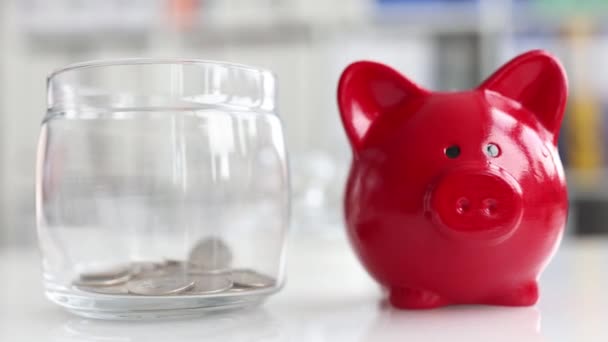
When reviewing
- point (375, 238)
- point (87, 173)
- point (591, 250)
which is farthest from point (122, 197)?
point (591, 250)

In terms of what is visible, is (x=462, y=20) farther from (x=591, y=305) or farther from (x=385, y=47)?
(x=591, y=305)

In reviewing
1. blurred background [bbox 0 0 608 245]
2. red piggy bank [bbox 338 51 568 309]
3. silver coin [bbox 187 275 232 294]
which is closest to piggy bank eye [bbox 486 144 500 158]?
red piggy bank [bbox 338 51 568 309]

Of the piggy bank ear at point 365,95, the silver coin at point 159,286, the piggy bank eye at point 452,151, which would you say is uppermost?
the piggy bank ear at point 365,95

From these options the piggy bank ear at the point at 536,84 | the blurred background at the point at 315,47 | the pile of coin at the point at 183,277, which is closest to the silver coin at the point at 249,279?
the pile of coin at the point at 183,277

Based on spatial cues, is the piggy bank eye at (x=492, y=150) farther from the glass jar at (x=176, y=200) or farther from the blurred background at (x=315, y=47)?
the blurred background at (x=315, y=47)

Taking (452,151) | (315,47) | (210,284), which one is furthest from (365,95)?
(315,47)

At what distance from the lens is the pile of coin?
500 mm

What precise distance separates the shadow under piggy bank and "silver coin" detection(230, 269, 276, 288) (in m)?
0.09

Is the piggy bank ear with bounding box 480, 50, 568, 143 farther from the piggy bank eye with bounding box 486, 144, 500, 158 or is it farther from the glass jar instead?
the glass jar

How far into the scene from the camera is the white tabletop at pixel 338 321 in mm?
458

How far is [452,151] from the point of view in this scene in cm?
51

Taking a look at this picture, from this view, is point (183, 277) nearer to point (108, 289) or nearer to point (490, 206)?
point (108, 289)

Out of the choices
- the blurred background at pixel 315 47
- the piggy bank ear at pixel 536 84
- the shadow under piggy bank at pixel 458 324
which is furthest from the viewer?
the blurred background at pixel 315 47

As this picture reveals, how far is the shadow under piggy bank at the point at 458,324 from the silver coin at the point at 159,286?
0.45 ft
